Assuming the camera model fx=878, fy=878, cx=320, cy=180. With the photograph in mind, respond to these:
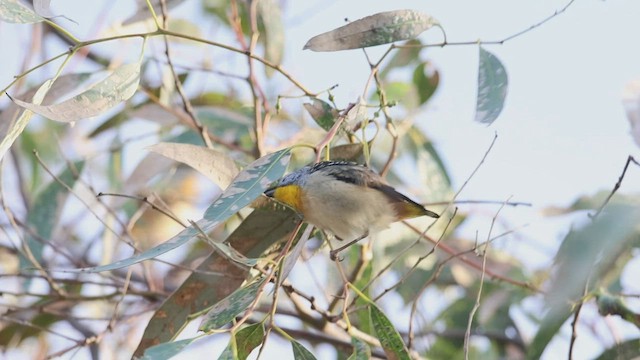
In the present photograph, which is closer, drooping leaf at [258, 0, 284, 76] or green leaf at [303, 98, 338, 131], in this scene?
green leaf at [303, 98, 338, 131]

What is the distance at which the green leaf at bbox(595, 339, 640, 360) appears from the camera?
6.04ft

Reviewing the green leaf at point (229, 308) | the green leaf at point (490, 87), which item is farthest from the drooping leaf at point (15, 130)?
the green leaf at point (490, 87)

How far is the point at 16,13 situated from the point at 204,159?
0.36m

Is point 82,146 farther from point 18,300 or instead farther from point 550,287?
point 550,287

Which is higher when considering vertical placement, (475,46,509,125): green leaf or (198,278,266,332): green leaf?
(475,46,509,125): green leaf

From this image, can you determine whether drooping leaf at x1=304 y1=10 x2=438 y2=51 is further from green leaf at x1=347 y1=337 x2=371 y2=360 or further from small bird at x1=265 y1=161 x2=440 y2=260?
green leaf at x1=347 y1=337 x2=371 y2=360

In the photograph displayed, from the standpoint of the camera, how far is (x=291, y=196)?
4.78 ft

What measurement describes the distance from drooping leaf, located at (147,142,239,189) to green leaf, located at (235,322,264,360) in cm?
26

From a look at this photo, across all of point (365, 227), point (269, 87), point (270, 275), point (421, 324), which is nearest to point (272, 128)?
point (269, 87)

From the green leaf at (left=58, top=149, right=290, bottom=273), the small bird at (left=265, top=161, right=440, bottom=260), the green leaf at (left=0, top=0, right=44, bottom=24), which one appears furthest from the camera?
the small bird at (left=265, top=161, right=440, bottom=260)

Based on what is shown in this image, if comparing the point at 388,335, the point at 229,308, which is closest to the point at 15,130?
the point at 229,308

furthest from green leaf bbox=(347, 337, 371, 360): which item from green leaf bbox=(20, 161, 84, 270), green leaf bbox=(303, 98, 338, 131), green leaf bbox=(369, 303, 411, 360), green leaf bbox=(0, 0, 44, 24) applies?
green leaf bbox=(20, 161, 84, 270)

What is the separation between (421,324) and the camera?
2443mm

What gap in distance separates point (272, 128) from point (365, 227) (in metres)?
1.50
